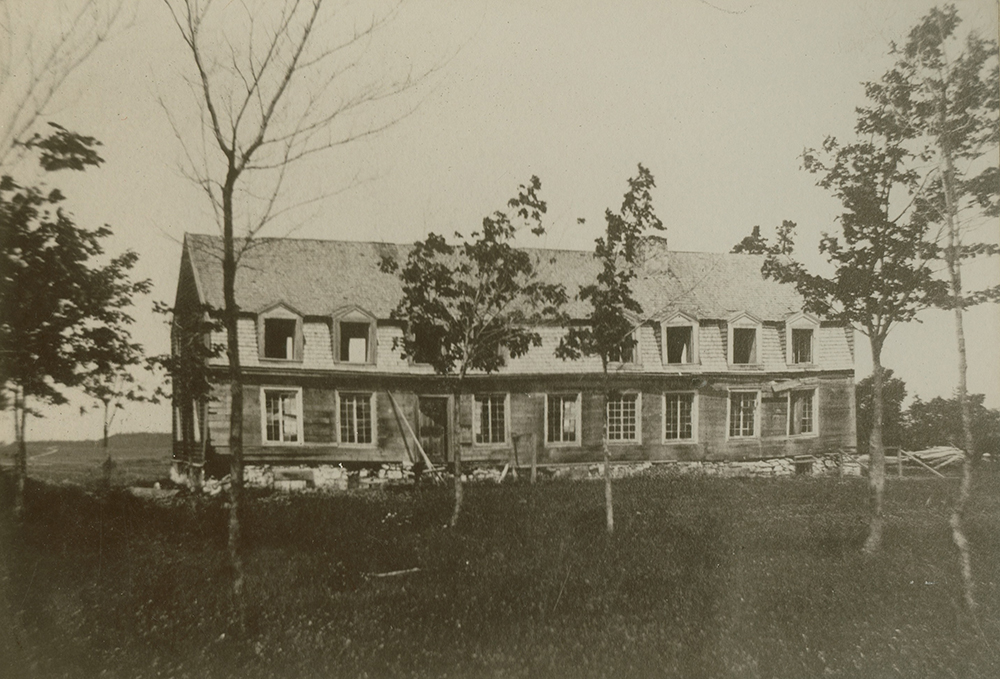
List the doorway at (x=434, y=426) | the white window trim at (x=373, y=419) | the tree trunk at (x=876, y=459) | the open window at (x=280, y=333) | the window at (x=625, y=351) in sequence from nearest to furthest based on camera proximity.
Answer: the tree trunk at (x=876, y=459), the window at (x=625, y=351), the open window at (x=280, y=333), the white window trim at (x=373, y=419), the doorway at (x=434, y=426)

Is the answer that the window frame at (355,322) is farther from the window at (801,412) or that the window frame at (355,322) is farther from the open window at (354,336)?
the window at (801,412)

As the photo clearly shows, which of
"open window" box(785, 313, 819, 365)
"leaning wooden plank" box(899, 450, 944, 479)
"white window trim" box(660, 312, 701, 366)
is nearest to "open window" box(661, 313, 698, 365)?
"white window trim" box(660, 312, 701, 366)

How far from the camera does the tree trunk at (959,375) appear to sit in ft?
18.7

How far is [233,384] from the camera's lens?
5.07m

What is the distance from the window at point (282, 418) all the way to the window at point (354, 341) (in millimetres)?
842

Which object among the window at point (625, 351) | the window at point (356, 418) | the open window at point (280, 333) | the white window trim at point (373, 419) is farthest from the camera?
the window at point (356, 418)

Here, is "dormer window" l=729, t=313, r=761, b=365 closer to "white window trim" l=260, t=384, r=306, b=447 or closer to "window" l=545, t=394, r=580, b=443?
"window" l=545, t=394, r=580, b=443

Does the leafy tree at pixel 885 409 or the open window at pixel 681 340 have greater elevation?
the open window at pixel 681 340

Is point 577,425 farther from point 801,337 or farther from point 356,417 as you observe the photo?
point 356,417

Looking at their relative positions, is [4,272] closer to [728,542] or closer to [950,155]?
[728,542]

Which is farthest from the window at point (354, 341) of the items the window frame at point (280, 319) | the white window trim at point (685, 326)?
the white window trim at point (685, 326)

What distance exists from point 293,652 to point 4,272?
3309mm

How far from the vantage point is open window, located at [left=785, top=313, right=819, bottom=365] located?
21.5 ft

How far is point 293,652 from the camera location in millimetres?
Answer: 4719
